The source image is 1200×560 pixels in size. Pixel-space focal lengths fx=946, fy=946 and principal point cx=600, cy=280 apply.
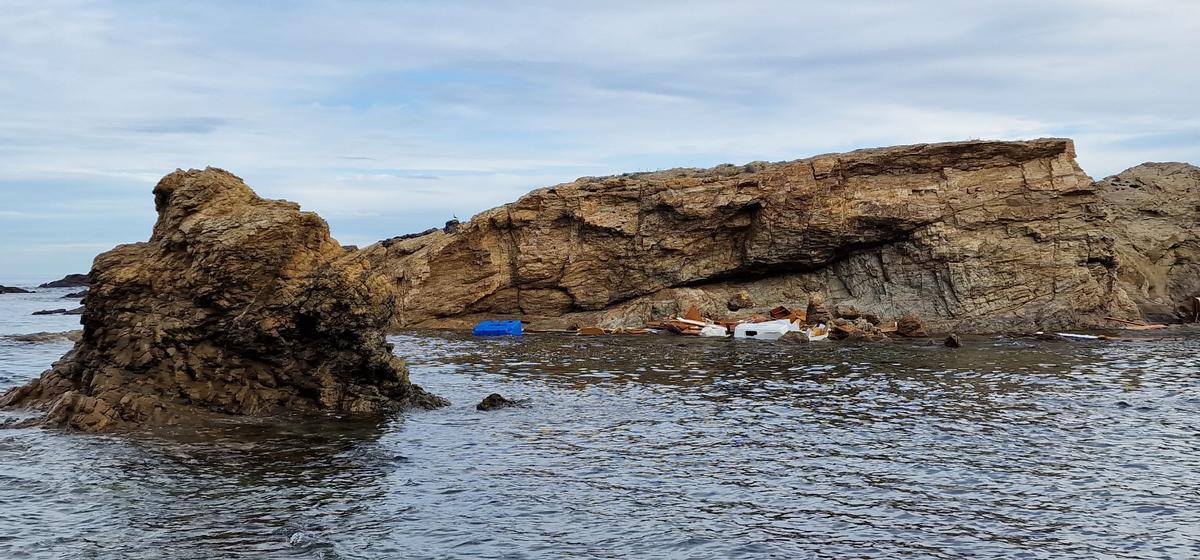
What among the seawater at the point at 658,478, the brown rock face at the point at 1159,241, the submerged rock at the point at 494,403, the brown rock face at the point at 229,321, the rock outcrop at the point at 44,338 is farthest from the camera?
the brown rock face at the point at 1159,241

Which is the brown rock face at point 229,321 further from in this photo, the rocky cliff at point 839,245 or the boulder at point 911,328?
the boulder at point 911,328

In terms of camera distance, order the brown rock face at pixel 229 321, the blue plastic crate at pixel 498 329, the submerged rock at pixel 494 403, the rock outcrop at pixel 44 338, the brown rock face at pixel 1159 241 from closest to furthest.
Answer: the brown rock face at pixel 229 321 < the submerged rock at pixel 494 403 < the rock outcrop at pixel 44 338 < the blue plastic crate at pixel 498 329 < the brown rock face at pixel 1159 241


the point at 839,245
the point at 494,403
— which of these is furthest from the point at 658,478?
the point at 839,245

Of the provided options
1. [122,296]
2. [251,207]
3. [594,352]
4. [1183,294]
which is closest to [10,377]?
[122,296]

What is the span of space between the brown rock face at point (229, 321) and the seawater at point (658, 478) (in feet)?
3.91

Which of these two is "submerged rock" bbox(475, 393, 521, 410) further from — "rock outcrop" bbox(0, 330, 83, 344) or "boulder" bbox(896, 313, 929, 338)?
"rock outcrop" bbox(0, 330, 83, 344)

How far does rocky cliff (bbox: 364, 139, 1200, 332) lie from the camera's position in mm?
38031

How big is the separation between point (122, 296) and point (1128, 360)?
82.5 ft

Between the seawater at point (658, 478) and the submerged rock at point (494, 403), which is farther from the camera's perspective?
the submerged rock at point (494, 403)

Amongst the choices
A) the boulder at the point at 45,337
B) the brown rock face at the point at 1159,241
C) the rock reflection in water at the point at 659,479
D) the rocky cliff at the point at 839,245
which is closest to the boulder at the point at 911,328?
the rocky cliff at the point at 839,245

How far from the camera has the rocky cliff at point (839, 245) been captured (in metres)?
38.0

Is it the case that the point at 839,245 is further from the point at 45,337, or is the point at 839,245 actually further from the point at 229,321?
the point at 45,337

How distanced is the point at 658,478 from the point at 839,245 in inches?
1178

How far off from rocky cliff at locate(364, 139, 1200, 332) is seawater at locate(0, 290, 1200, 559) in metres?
16.8
